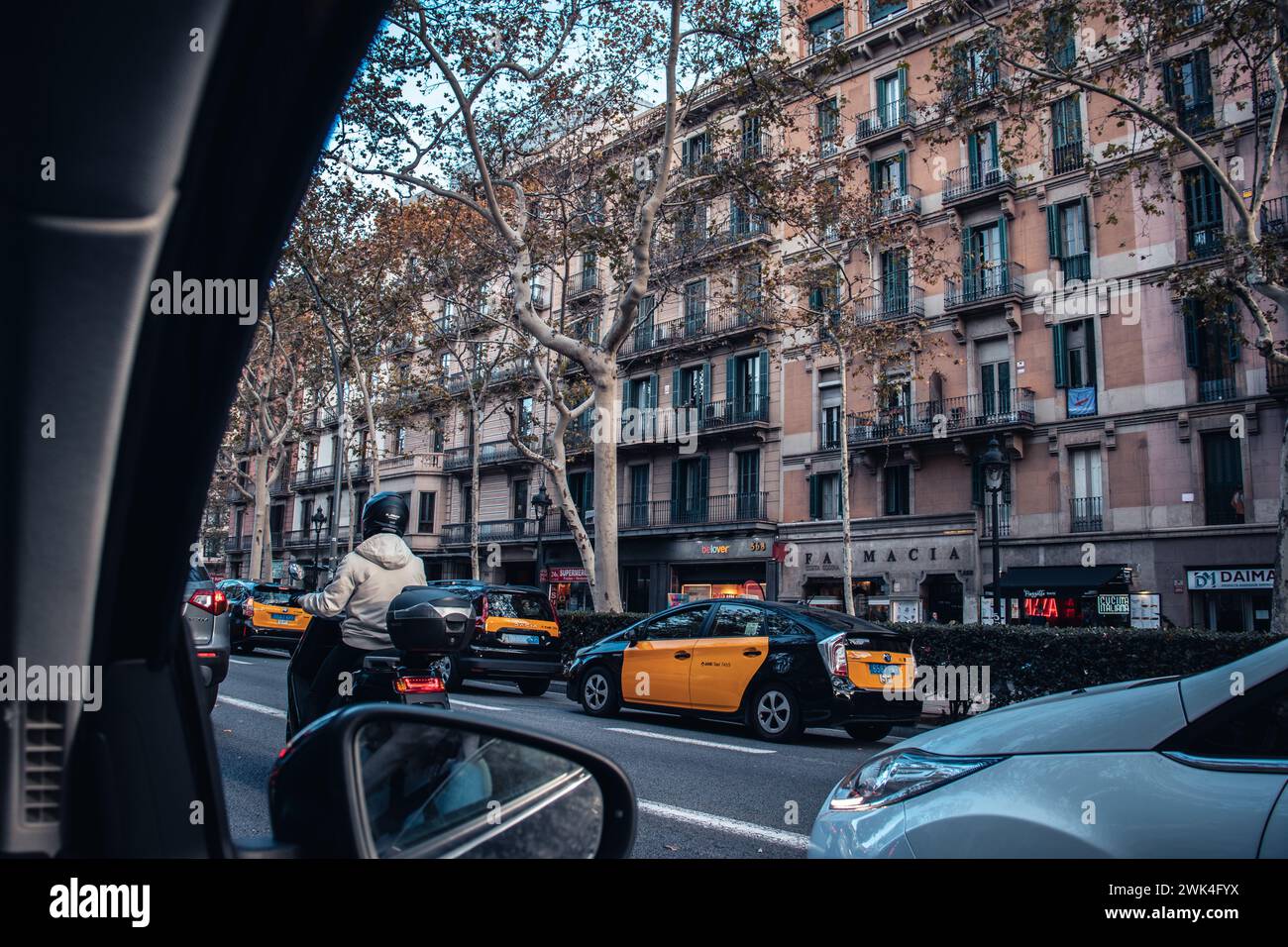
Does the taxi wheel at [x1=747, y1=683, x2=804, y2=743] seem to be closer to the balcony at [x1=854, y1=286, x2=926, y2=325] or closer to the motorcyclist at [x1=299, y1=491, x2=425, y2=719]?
the motorcyclist at [x1=299, y1=491, x2=425, y2=719]

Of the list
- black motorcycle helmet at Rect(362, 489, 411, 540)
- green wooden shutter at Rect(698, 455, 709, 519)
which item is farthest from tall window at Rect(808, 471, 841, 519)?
black motorcycle helmet at Rect(362, 489, 411, 540)

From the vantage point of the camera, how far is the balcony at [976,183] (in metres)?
26.9

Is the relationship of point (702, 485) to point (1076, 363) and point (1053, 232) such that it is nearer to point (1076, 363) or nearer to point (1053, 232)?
point (1076, 363)

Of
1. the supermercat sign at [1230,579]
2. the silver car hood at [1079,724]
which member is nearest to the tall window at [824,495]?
the supermercat sign at [1230,579]

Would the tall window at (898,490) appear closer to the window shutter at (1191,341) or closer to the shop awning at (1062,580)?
the shop awning at (1062,580)

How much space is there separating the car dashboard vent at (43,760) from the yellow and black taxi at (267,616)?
794 inches

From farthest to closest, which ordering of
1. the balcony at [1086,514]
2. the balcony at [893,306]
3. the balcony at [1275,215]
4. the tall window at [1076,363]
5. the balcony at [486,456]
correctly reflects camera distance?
the balcony at [486,456], the balcony at [893,306], the tall window at [1076,363], the balcony at [1086,514], the balcony at [1275,215]

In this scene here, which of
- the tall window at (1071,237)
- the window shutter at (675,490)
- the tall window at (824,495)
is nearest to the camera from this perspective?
the tall window at (1071,237)

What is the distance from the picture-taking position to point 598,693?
12.5 metres

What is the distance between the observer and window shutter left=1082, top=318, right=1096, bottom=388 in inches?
1000

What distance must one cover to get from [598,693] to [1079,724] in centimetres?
1013

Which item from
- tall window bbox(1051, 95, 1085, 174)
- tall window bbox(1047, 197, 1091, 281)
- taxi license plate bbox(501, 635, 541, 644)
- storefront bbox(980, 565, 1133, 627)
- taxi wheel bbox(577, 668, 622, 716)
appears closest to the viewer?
taxi wheel bbox(577, 668, 622, 716)

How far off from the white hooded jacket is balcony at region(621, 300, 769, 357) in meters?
26.2

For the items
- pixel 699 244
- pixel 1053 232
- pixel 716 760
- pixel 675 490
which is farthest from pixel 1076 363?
pixel 716 760
